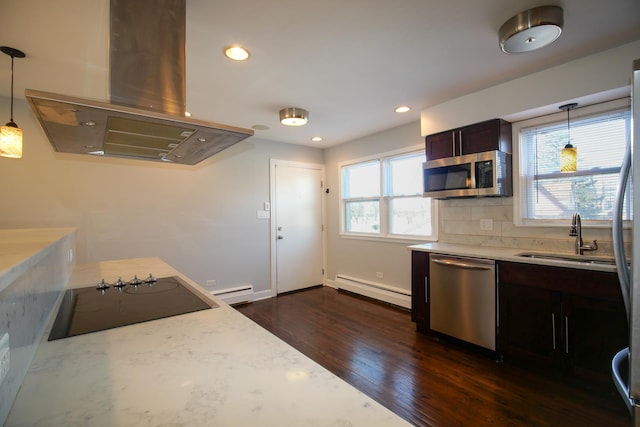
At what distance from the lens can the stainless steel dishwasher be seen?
8.07 ft

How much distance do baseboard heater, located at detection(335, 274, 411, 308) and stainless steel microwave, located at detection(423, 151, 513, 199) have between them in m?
1.48

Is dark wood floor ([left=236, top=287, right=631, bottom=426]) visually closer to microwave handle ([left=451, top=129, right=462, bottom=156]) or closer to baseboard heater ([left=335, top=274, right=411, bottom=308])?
baseboard heater ([left=335, top=274, right=411, bottom=308])

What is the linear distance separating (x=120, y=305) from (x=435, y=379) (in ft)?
7.09

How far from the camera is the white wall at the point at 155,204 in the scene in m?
2.87

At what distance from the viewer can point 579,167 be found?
8.06 feet

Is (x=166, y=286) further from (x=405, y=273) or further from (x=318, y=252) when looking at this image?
(x=318, y=252)

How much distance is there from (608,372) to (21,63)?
4600 mm

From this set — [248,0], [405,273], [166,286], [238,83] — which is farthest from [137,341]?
[405,273]

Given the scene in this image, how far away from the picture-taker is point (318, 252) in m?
5.05

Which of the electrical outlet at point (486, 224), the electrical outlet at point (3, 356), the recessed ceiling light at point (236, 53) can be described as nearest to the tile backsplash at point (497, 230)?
the electrical outlet at point (486, 224)

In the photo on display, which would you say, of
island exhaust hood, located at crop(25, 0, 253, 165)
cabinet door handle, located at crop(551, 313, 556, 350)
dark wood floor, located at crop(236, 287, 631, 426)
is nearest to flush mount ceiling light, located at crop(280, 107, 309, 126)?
island exhaust hood, located at crop(25, 0, 253, 165)

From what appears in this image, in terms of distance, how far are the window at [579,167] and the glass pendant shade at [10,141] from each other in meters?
4.06

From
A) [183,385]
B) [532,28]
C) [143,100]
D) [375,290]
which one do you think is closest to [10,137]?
[143,100]

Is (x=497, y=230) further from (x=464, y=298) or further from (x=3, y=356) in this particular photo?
(x=3, y=356)
